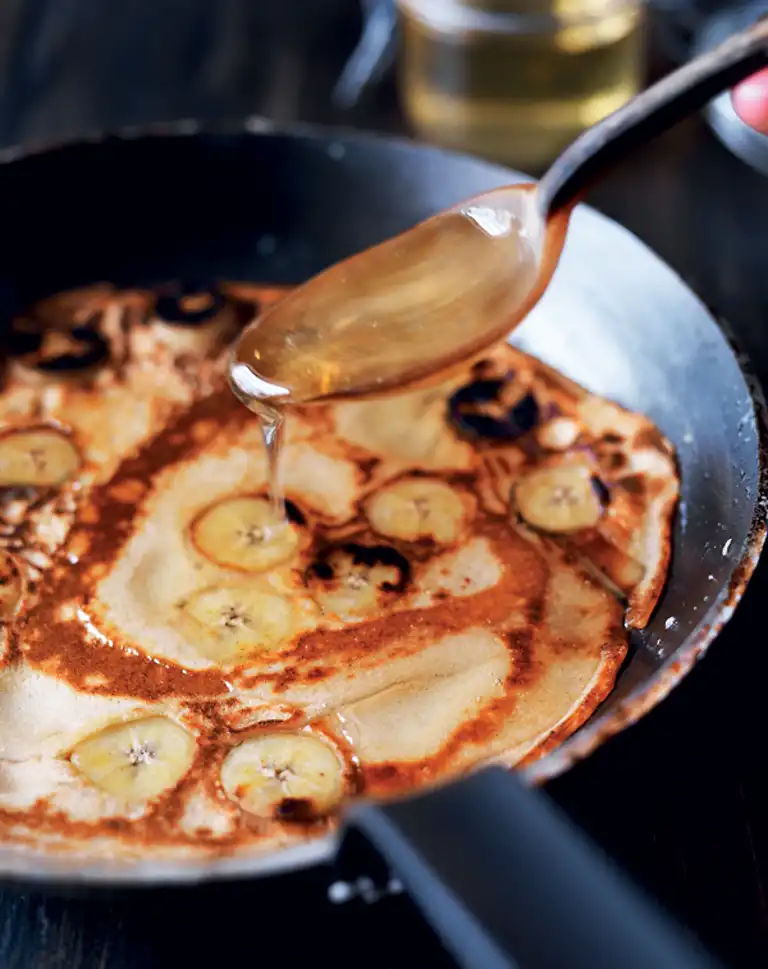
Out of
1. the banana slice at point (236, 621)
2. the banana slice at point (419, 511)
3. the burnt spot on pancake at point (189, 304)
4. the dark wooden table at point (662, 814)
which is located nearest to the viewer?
the dark wooden table at point (662, 814)

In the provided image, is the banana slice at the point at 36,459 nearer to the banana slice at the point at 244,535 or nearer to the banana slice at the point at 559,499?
the banana slice at the point at 244,535

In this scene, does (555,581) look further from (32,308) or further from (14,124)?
(14,124)

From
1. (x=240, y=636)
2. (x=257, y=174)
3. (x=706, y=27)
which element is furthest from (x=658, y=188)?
(x=240, y=636)

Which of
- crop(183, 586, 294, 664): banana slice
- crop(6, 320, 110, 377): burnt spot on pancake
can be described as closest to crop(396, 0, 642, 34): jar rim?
crop(6, 320, 110, 377): burnt spot on pancake

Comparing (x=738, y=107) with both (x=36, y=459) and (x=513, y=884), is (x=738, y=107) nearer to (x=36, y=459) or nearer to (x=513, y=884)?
(x=36, y=459)

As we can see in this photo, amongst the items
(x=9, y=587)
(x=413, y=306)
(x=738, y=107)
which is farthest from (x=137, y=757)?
(x=738, y=107)

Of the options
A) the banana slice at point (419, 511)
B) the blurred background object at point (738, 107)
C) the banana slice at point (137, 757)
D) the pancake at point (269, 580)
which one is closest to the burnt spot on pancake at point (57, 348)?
the pancake at point (269, 580)

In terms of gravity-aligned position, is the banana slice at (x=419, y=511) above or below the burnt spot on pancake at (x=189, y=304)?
above
